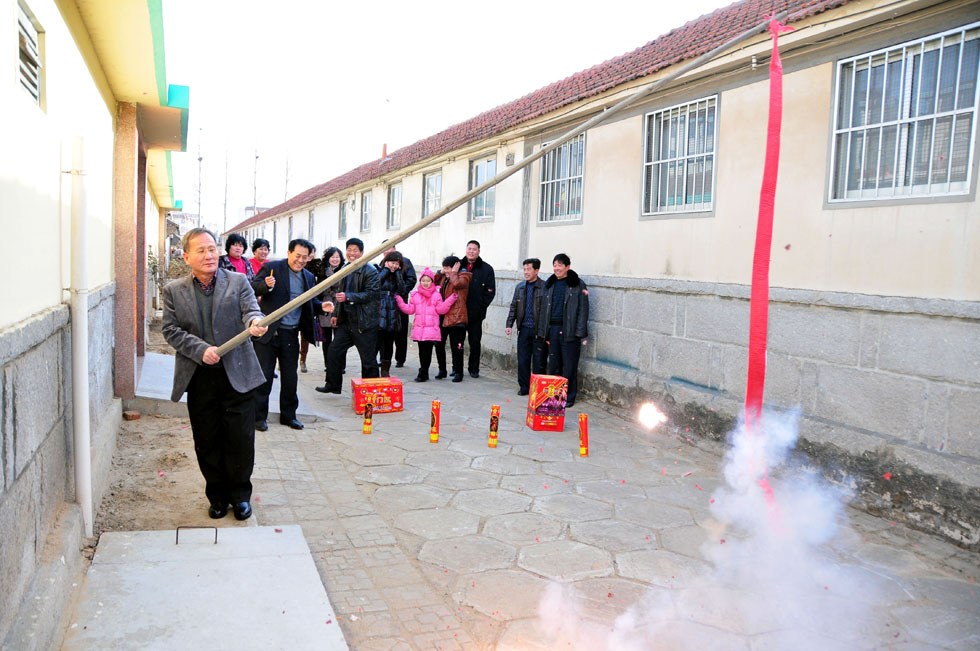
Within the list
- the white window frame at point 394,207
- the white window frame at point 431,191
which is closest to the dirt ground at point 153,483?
the white window frame at point 431,191

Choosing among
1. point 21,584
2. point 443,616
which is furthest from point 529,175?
point 21,584

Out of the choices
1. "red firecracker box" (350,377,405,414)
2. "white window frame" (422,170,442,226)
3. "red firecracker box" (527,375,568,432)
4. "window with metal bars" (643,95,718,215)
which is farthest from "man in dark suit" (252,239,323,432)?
"white window frame" (422,170,442,226)

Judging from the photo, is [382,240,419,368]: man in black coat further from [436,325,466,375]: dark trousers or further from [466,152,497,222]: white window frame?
[466,152,497,222]: white window frame

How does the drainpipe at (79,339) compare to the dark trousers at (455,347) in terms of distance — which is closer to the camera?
the drainpipe at (79,339)

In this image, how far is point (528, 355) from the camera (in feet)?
31.5

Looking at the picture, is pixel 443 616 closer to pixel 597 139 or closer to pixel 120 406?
pixel 120 406

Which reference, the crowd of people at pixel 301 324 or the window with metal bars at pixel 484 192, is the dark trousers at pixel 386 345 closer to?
the crowd of people at pixel 301 324

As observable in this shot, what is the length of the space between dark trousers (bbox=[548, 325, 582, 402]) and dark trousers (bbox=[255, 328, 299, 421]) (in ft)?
10.7

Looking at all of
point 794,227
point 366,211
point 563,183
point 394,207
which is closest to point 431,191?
point 394,207

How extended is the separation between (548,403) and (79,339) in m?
4.64

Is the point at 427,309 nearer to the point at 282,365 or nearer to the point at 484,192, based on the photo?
the point at 484,192

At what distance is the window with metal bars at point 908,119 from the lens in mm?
5043

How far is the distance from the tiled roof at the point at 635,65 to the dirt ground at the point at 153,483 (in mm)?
5760

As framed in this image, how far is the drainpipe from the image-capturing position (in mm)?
3840
